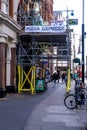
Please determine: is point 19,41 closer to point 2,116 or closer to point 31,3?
point 31,3

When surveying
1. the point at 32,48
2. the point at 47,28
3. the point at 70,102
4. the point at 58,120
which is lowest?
the point at 58,120

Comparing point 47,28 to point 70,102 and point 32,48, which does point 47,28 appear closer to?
point 32,48

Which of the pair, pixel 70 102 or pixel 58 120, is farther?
pixel 70 102

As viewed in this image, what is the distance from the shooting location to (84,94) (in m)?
20.0

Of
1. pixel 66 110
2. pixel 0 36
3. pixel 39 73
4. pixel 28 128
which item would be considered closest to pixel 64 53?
pixel 0 36

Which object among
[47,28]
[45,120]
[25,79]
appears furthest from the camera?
[25,79]

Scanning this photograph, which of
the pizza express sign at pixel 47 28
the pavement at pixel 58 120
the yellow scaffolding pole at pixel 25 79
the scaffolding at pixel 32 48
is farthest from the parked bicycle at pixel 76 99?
the yellow scaffolding pole at pixel 25 79

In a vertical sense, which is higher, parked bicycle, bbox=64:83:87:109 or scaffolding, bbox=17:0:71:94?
scaffolding, bbox=17:0:71:94

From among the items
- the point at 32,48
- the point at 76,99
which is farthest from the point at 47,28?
the point at 76,99

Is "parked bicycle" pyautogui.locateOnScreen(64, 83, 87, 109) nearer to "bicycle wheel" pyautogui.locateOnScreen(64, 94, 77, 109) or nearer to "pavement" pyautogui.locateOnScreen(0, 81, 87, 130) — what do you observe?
"bicycle wheel" pyautogui.locateOnScreen(64, 94, 77, 109)

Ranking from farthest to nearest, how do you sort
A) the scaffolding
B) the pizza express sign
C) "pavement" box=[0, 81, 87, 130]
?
the scaffolding → the pizza express sign → "pavement" box=[0, 81, 87, 130]

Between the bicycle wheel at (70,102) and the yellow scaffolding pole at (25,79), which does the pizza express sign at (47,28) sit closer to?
the yellow scaffolding pole at (25,79)

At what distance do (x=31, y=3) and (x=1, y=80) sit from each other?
16.2 m

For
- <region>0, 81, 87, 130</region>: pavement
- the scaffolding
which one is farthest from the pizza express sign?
<region>0, 81, 87, 130</region>: pavement
